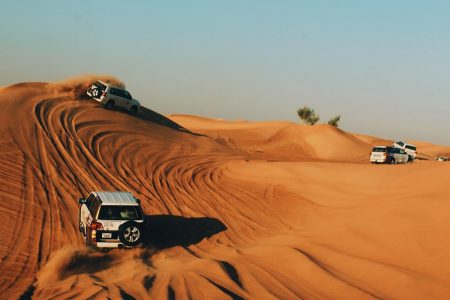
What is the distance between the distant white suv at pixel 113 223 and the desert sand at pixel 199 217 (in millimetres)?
380

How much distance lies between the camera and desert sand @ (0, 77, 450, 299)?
12805 millimetres

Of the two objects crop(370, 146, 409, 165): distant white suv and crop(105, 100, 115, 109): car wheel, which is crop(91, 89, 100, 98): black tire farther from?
crop(370, 146, 409, 165): distant white suv

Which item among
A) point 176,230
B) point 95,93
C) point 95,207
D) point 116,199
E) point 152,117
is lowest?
point 176,230

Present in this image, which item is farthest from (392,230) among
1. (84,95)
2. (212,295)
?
(84,95)

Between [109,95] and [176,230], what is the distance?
2055 centimetres

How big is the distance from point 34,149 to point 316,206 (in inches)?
510

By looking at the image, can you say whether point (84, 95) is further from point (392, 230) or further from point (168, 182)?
point (392, 230)

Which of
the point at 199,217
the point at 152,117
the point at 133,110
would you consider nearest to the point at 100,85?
the point at 133,110

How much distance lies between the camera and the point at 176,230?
19.7 metres

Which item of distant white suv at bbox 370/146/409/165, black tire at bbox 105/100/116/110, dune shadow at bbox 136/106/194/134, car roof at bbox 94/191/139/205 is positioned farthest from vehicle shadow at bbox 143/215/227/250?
distant white suv at bbox 370/146/409/165

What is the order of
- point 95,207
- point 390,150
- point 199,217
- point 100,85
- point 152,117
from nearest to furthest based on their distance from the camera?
point 95,207, point 199,217, point 100,85, point 390,150, point 152,117

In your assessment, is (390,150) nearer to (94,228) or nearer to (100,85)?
(100,85)

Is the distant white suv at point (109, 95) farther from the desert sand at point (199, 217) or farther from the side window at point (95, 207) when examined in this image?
the side window at point (95, 207)

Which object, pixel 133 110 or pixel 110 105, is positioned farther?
pixel 133 110
